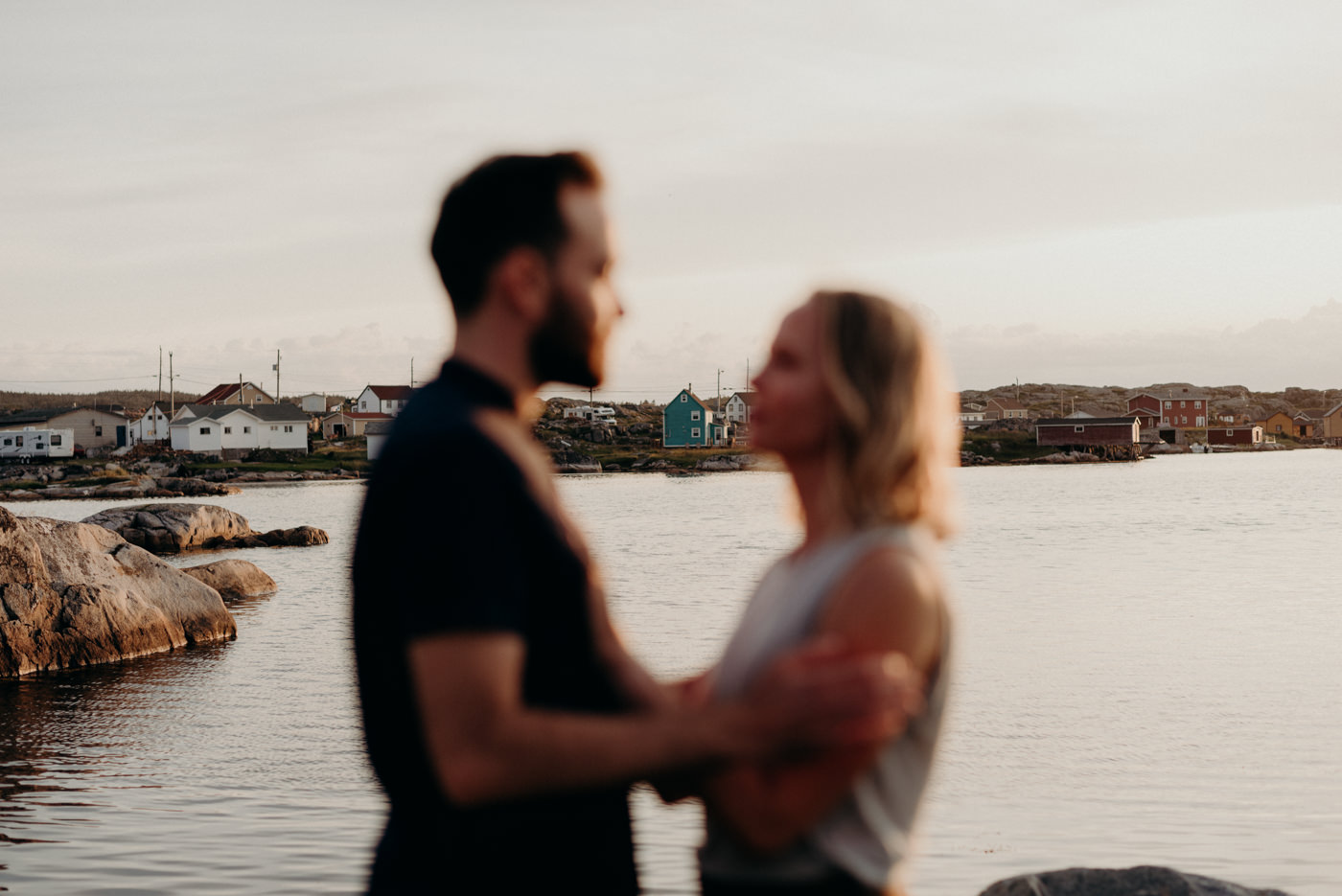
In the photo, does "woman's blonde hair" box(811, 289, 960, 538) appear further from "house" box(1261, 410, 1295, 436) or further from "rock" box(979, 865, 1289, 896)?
"house" box(1261, 410, 1295, 436)

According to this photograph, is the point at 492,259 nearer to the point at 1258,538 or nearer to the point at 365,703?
the point at 365,703

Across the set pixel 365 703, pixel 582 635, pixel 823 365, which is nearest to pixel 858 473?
pixel 823 365

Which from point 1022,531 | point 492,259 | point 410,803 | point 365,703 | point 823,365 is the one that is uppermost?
point 492,259

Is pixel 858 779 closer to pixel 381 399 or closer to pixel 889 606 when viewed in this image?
pixel 889 606

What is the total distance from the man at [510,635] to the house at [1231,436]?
16360 cm

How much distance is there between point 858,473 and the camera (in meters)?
2.31

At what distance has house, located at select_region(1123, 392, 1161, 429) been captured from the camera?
154 m

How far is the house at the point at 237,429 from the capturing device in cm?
10050

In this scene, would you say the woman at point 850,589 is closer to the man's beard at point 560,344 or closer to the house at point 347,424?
the man's beard at point 560,344

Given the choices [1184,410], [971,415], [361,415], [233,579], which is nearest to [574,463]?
[361,415]

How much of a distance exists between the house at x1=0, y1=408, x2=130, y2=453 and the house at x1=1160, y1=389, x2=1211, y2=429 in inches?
4619

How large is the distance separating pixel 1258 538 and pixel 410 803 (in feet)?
162

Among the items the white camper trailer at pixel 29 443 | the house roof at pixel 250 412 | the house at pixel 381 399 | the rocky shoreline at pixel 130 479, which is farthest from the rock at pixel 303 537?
the house at pixel 381 399

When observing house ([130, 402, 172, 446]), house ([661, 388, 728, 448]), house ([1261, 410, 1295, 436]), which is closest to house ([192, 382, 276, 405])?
house ([130, 402, 172, 446])
